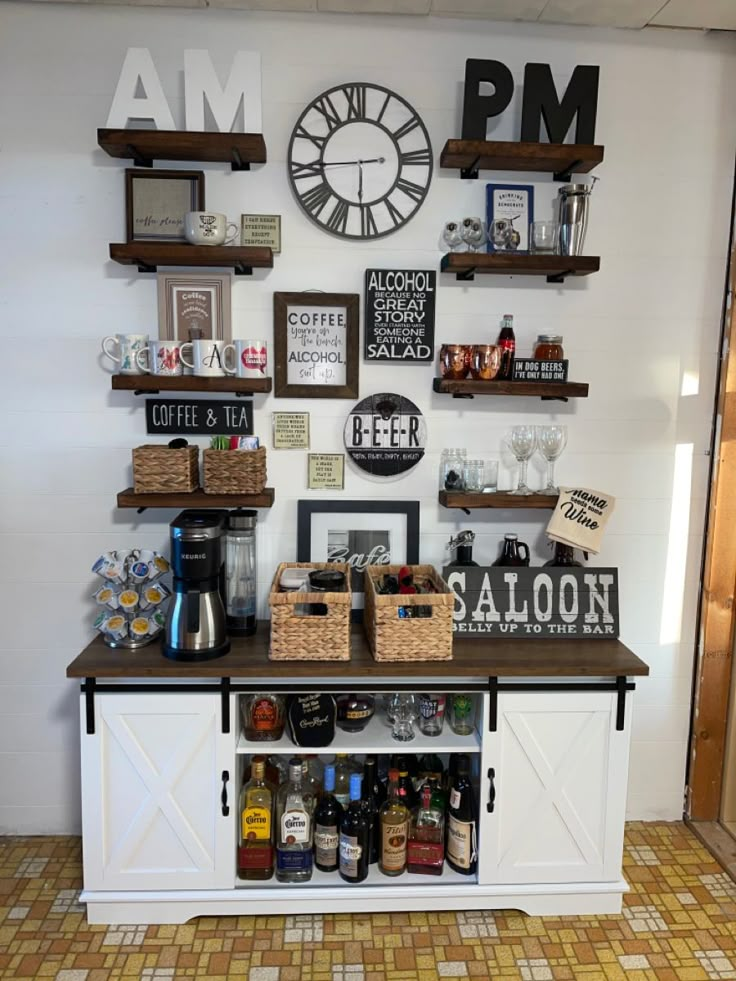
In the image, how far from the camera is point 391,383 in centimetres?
246

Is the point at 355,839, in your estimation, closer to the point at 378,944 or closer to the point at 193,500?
the point at 378,944

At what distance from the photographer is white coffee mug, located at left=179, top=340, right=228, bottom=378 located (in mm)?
2234

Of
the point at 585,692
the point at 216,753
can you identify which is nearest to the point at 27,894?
the point at 216,753

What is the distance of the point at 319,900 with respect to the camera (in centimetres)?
219

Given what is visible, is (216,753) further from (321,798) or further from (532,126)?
(532,126)

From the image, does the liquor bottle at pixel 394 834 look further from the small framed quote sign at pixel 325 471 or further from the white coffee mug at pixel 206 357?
the white coffee mug at pixel 206 357

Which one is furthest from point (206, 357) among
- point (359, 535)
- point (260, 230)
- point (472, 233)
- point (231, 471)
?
point (472, 233)

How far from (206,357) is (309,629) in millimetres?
832

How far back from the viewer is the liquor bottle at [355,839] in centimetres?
217

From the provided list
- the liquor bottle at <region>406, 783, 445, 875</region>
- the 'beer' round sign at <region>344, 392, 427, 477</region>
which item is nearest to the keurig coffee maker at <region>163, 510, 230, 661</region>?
the 'beer' round sign at <region>344, 392, 427, 477</region>

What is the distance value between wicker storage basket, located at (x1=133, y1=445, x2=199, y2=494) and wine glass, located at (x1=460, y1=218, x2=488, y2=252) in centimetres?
106

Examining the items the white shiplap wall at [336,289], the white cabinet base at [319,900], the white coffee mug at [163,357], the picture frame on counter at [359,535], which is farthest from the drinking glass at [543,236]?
the white cabinet base at [319,900]

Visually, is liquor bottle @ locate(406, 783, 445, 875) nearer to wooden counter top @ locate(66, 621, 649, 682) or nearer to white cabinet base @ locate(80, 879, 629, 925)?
white cabinet base @ locate(80, 879, 629, 925)

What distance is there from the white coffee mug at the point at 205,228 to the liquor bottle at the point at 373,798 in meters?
1.62
